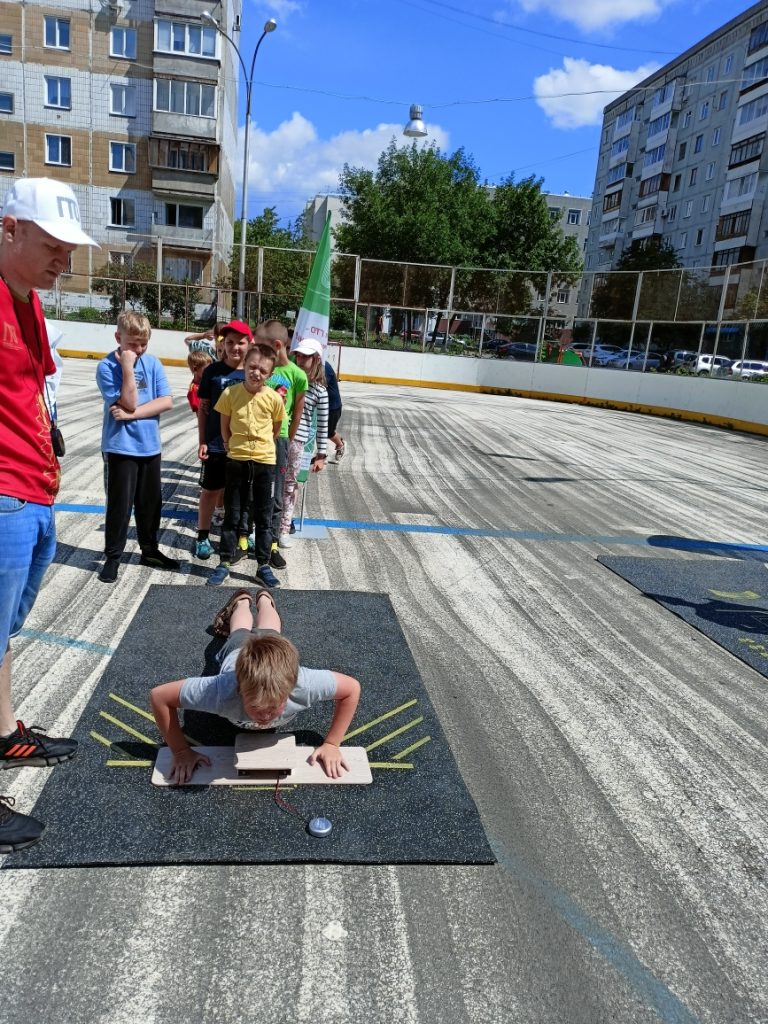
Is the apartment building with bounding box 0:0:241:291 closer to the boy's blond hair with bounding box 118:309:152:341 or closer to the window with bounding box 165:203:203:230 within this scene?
the window with bounding box 165:203:203:230

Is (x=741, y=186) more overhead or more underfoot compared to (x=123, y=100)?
more overhead

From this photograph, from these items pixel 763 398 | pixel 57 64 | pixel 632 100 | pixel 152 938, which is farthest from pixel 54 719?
pixel 632 100

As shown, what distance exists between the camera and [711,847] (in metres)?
2.94

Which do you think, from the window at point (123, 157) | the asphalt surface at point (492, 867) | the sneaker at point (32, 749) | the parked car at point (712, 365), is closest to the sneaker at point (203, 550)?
the asphalt surface at point (492, 867)

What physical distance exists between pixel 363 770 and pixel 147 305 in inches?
1087

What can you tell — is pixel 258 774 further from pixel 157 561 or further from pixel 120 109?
pixel 120 109

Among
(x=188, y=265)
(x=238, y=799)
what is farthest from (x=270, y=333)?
(x=188, y=265)

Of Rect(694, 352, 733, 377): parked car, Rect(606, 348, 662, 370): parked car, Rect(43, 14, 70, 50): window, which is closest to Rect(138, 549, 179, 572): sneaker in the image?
Rect(694, 352, 733, 377): parked car

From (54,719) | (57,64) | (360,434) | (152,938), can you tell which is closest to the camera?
(152,938)

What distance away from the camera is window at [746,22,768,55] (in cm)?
5087

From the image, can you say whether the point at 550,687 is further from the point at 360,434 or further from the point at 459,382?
the point at 459,382

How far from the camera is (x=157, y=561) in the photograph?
562 cm

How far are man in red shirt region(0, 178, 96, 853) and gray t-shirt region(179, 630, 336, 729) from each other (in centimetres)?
70

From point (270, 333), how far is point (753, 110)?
198 ft
